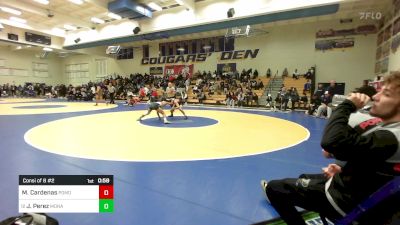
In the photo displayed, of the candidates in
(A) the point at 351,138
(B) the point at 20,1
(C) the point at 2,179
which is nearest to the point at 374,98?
(A) the point at 351,138

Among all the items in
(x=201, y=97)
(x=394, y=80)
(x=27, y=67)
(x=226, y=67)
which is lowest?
(x=201, y=97)

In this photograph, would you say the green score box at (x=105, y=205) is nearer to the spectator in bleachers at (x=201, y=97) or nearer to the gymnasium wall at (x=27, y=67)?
the spectator in bleachers at (x=201, y=97)

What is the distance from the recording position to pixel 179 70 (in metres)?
23.2

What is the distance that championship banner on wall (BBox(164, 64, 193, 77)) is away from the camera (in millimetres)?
22606

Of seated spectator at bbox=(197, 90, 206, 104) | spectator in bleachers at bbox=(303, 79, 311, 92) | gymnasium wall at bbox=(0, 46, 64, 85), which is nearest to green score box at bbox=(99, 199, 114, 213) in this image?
spectator in bleachers at bbox=(303, 79, 311, 92)

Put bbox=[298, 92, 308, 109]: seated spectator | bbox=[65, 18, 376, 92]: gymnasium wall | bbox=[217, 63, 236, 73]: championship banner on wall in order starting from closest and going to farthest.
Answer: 1. bbox=[298, 92, 308, 109]: seated spectator
2. bbox=[65, 18, 376, 92]: gymnasium wall
3. bbox=[217, 63, 236, 73]: championship banner on wall

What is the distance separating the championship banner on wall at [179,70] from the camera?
22606mm

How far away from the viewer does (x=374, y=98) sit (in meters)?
1.45

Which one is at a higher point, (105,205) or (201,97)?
(201,97)

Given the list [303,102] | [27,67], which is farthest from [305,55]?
Result: [27,67]
